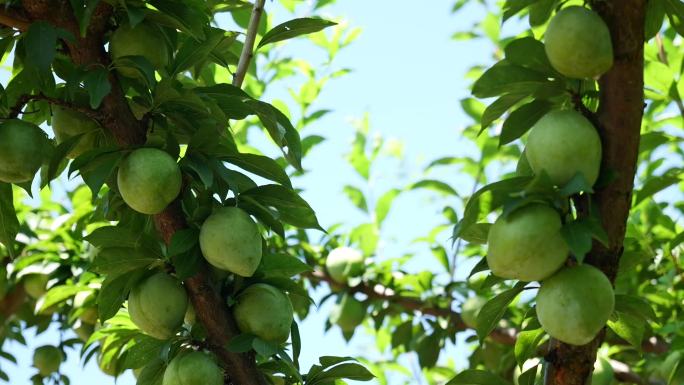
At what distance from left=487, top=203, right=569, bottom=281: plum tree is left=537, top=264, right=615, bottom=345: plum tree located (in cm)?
2

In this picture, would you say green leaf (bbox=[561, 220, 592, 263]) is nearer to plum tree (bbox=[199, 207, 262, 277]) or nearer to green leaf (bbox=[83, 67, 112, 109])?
plum tree (bbox=[199, 207, 262, 277])

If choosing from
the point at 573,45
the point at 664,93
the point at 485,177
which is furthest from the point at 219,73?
the point at 573,45

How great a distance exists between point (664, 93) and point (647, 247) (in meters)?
0.45

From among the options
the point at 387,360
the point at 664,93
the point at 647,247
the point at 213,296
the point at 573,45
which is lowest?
the point at 387,360

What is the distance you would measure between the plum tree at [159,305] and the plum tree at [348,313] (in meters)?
1.16

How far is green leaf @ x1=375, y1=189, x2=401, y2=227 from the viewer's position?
104 inches

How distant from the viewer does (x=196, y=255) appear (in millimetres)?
1187

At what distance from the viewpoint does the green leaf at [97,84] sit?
1.08 m

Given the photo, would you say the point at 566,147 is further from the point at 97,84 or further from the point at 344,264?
the point at 344,264

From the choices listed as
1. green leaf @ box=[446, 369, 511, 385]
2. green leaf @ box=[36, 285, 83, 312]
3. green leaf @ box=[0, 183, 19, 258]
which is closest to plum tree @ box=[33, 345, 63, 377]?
green leaf @ box=[36, 285, 83, 312]

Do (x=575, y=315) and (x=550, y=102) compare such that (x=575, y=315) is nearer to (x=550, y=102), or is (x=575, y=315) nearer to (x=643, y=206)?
(x=550, y=102)

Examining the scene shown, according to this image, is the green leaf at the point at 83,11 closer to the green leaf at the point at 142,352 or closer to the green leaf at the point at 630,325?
the green leaf at the point at 142,352

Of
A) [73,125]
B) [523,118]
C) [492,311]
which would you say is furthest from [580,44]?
[73,125]

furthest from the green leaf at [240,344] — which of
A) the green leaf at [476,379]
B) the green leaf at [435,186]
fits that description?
the green leaf at [435,186]
